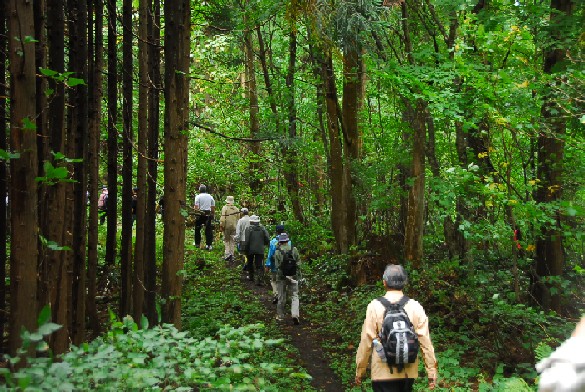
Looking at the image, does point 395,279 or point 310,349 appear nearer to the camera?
point 395,279

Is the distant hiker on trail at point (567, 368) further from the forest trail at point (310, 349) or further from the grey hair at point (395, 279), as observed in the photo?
the forest trail at point (310, 349)

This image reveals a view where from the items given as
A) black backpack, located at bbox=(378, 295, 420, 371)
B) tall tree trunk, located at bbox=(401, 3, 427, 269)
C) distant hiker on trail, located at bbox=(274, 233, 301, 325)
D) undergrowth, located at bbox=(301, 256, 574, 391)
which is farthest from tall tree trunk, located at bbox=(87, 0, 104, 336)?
tall tree trunk, located at bbox=(401, 3, 427, 269)

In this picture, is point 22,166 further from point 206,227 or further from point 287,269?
point 206,227

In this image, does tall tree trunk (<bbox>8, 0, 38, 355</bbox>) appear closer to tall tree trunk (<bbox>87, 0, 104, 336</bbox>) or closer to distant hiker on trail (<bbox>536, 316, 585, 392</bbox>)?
tall tree trunk (<bbox>87, 0, 104, 336</bbox>)

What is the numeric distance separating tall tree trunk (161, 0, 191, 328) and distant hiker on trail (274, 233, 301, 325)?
4.03 m

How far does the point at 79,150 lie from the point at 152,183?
2712 millimetres

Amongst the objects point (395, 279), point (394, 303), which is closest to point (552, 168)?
point (395, 279)

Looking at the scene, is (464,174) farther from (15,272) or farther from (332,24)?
(15,272)

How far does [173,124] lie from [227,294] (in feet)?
23.9

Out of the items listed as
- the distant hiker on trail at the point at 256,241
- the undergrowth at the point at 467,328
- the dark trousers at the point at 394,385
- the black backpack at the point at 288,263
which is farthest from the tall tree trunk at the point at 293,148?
the dark trousers at the point at 394,385

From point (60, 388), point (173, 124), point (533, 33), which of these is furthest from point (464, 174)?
point (60, 388)

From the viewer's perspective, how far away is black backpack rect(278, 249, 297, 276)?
41.3 ft

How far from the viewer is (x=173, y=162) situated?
339 inches

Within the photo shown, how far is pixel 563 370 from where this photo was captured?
7.46ft
